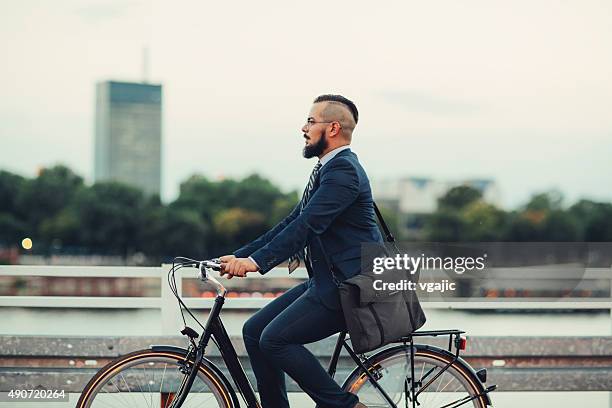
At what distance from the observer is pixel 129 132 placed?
579ft

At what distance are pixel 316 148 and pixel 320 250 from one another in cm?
44

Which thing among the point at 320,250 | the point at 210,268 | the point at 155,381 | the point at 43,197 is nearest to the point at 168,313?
the point at 155,381

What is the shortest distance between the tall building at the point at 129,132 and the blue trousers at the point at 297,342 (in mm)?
158096

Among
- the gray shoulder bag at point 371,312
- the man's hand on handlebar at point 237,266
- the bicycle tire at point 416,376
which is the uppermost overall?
the man's hand on handlebar at point 237,266

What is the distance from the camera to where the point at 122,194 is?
120 meters

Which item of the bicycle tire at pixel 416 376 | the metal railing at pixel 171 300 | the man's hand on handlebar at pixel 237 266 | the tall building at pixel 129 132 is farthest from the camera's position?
the tall building at pixel 129 132

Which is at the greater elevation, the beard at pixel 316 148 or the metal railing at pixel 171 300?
the beard at pixel 316 148

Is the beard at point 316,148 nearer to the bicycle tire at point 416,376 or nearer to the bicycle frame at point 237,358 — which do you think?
the bicycle frame at point 237,358

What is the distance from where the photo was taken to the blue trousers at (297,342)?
4.27 m

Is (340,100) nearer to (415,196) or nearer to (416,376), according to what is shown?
(416,376)

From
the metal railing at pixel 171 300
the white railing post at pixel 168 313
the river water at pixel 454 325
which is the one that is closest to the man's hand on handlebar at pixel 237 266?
the metal railing at pixel 171 300

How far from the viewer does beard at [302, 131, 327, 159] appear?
4348mm

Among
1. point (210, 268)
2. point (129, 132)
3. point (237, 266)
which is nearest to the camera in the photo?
point (237, 266)

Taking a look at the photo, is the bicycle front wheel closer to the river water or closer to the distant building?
the river water
